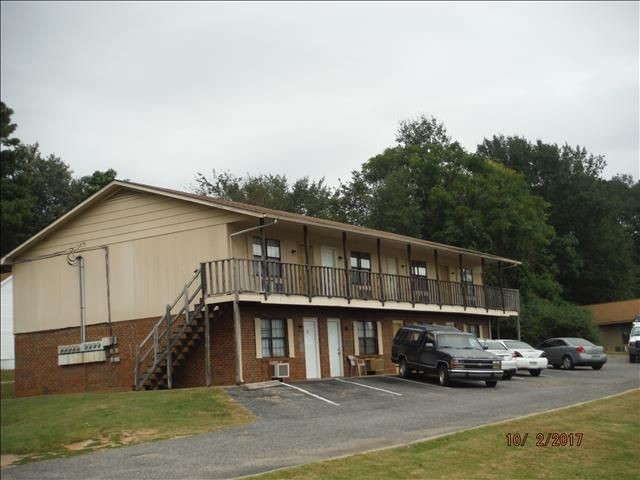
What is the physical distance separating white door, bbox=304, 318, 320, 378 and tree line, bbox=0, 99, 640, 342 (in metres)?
25.1

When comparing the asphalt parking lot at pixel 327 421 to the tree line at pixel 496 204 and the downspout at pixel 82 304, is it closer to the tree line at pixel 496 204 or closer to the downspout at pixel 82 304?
the downspout at pixel 82 304

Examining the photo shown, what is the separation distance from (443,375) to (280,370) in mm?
5242

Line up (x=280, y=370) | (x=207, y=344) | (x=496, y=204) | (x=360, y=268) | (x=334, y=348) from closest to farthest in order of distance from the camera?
(x=207, y=344) → (x=280, y=370) → (x=334, y=348) → (x=360, y=268) → (x=496, y=204)

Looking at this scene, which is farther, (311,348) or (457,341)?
(311,348)

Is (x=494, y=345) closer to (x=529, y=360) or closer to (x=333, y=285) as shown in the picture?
(x=529, y=360)

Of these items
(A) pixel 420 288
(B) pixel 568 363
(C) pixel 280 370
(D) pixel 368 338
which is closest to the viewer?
(C) pixel 280 370

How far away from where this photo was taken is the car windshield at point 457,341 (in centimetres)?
2820

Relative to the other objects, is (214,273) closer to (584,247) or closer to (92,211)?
(92,211)

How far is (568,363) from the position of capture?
122 feet

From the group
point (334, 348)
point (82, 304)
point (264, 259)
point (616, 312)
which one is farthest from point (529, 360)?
point (616, 312)

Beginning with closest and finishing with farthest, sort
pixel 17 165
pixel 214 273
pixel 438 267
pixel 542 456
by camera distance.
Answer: pixel 17 165 < pixel 542 456 < pixel 214 273 < pixel 438 267

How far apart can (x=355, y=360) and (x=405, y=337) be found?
318 cm

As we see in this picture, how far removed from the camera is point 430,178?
6197cm

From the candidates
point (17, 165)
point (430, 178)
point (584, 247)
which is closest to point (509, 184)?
point (430, 178)
